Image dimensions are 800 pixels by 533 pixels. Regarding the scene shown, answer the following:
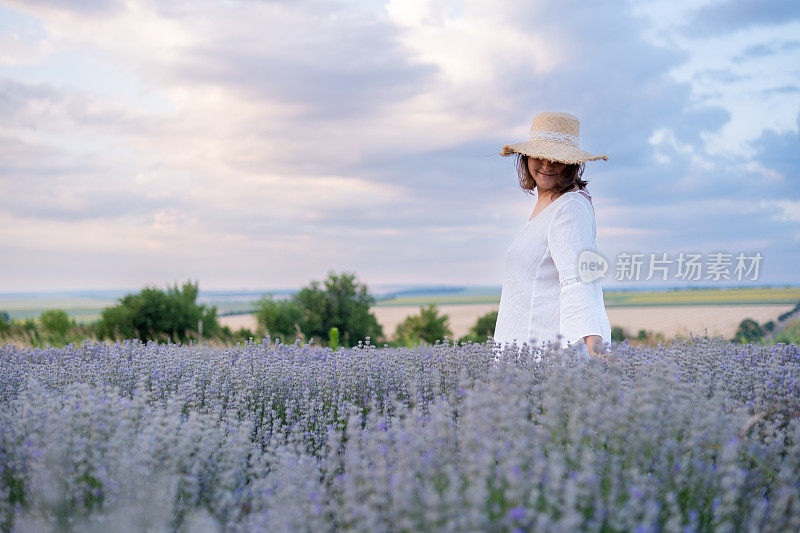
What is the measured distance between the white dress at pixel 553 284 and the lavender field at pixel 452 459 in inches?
11.8

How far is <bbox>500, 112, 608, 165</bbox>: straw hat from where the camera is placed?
12.0 ft

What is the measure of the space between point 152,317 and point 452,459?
1191cm

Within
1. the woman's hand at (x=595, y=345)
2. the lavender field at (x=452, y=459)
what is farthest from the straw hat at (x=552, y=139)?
the lavender field at (x=452, y=459)

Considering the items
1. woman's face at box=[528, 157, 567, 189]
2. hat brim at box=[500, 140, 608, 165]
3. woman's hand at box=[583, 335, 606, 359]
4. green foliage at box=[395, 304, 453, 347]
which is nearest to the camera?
woman's hand at box=[583, 335, 606, 359]

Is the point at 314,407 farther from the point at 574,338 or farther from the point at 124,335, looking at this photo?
the point at 124,335

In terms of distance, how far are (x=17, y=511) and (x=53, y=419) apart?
Answer: 39 cm

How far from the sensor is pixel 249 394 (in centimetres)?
314

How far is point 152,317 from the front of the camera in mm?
12672

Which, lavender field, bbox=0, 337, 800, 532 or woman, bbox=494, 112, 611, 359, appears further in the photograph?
woman, bbox=494, 112, 611, 359

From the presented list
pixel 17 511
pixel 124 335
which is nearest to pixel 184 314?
pixel 124 335

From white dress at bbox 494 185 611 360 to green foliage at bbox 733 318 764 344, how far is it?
5424mm

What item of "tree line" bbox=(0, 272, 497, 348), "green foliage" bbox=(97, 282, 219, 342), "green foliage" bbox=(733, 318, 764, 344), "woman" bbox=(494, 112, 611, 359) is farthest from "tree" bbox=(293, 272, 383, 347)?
"woman" bbox=(494, 112, 611, 359)

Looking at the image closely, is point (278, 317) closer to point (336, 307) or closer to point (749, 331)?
point (336, 307)

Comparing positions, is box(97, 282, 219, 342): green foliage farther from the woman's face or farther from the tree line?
the woman's face
